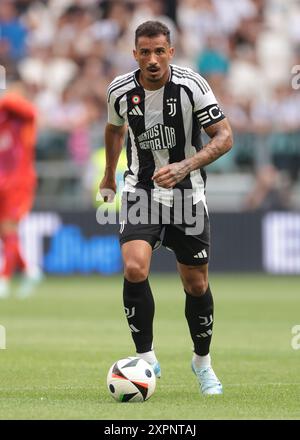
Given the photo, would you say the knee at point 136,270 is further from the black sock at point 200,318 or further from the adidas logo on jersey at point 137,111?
the adidas logo on jersey at point 137,111

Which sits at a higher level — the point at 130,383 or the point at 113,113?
the point at 113,113

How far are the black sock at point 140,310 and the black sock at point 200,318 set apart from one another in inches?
12.2

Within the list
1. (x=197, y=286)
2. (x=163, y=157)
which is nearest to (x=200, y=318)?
(x=197, y=286)

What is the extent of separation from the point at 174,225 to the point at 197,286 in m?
0.41

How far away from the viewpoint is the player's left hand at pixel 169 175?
6598 mm

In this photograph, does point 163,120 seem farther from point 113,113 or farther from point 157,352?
point 157,352

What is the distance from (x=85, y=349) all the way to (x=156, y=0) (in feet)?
40.4

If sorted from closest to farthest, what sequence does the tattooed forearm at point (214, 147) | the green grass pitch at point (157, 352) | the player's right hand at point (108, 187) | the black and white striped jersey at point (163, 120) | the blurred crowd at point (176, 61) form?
the green grass pitch at point (157, 352) → the tattooed forearm at point (214, 147) → the black and white striped jersey at point (163, 120) → the player's right hand at point (108, 187) → the blurred crowd at point (176, 61)

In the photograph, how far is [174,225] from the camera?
23.3 feet

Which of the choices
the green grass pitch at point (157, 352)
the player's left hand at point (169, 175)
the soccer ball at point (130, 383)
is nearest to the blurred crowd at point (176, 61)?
the green grass pitch at point (157, 352)

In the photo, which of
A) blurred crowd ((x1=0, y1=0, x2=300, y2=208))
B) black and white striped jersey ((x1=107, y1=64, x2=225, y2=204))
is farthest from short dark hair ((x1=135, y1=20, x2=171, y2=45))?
blurred crowd ((x1=0, y1=0, x2=300, y2=208))

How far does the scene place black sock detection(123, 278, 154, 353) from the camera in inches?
270

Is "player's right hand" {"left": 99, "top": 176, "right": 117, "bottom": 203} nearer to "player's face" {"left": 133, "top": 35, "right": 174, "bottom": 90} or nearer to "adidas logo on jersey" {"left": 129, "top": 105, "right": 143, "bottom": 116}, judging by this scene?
"adidas logo on jersey" {"left": 129, "top": 105, "right": 143, "bottom": 116}

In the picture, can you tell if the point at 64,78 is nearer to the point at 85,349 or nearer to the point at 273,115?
the point at 273,115
